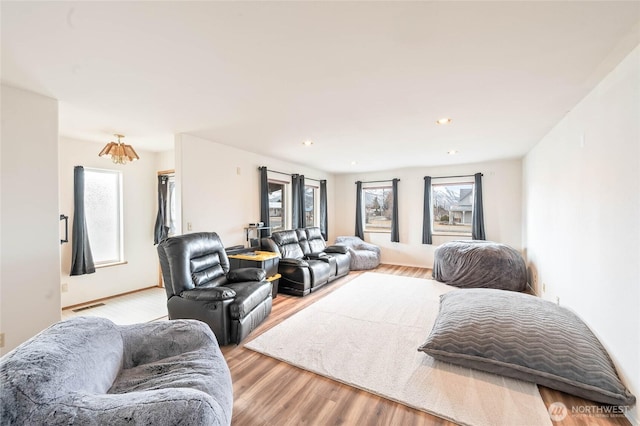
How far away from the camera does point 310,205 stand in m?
6.84

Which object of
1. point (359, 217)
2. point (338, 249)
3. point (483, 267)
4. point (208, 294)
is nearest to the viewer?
point (208, 294)

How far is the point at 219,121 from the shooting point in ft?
10.3

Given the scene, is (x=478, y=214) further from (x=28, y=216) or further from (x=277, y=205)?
(x=28, y=216)

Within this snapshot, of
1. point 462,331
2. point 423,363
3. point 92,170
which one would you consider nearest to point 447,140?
point 462,331

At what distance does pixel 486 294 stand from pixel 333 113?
8.75 feet

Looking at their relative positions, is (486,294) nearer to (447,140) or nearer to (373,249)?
(447,140)

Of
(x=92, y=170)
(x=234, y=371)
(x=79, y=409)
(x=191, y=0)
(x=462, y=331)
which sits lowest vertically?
(x=234, y=371)

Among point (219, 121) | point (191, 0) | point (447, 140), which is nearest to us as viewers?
point (191, 0)

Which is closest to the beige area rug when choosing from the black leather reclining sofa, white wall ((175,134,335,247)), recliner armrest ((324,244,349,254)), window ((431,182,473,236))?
the black leather reclining sofa

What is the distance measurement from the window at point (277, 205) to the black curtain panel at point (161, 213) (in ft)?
6.39

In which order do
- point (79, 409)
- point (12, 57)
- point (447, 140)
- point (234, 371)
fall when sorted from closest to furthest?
point (79, 409) → point (12, 57) → point (234, 371) → point (447, 140)

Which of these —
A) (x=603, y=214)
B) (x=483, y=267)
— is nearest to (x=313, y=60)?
(x=603, y=214)

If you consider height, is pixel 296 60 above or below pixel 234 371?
above

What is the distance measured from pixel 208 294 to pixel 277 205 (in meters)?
3.28
